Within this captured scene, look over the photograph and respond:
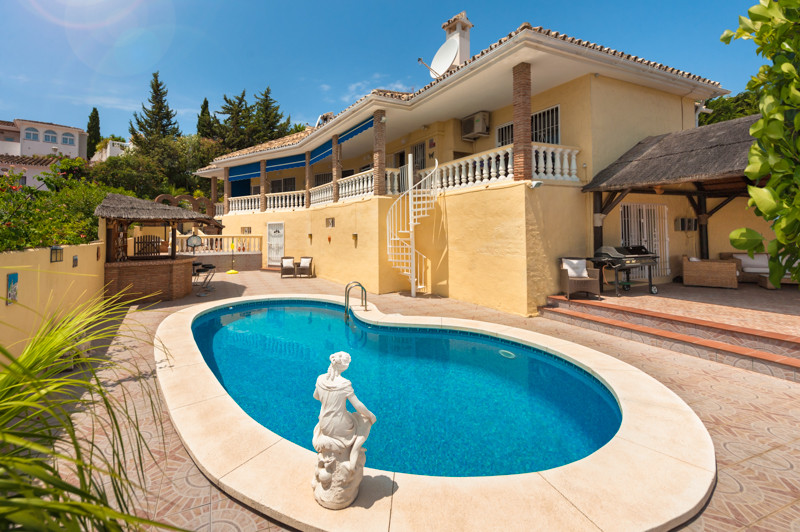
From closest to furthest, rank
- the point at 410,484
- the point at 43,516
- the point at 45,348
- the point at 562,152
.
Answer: the point at 43,516, the point at 45,348, the point at 410,484, the point at 562,152

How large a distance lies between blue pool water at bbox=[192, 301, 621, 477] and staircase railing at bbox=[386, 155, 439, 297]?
4.15m

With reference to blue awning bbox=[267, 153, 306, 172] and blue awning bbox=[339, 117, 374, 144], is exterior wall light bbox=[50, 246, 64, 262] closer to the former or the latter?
blue awning bbox=[339, 117, 374, 144]

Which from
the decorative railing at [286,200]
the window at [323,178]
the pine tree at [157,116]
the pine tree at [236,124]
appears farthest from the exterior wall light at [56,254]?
the pine tree at [157,116]

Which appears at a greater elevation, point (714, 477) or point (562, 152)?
point (562, 152)

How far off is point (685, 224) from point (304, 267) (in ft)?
54.4

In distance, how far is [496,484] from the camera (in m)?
3.44

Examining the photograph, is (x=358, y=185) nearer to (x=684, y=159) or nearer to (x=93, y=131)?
(x=684, y=159)

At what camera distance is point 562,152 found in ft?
36.5

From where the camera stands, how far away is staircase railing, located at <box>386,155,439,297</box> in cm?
1324

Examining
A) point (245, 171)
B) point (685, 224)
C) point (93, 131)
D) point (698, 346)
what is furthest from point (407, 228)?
point (93, 131)

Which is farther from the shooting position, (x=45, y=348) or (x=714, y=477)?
(x=714, y=477)

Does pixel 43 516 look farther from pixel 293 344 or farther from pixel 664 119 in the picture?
pixel 664 119

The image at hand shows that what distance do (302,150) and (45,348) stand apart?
20.2m

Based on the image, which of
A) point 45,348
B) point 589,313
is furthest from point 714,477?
point 589,313
